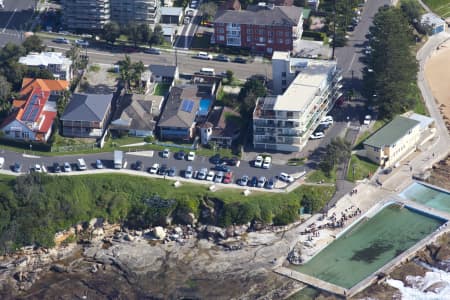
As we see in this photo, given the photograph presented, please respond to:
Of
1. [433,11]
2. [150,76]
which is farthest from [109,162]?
[433,11]

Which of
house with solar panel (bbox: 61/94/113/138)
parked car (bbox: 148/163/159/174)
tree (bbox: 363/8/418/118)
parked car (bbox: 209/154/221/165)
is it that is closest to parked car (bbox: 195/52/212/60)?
house with solar panel (bbox: 61/94/113/138)

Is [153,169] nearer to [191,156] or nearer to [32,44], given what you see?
[191,156]

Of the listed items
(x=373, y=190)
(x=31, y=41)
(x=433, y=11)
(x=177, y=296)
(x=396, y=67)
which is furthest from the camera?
(x=433, y=11)

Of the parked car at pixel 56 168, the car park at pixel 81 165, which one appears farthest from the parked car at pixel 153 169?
the parked car at pixel 56 168

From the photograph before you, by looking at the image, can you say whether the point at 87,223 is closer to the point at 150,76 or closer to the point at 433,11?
the point at 150,76

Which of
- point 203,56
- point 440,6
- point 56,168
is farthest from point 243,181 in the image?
point 440,6

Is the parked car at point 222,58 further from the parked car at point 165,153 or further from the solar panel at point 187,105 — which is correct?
the parked car at point 165,153

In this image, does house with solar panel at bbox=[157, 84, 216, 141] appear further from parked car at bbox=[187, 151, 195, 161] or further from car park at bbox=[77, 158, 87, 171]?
car park at bbox=[77, 158, 87, 171]
